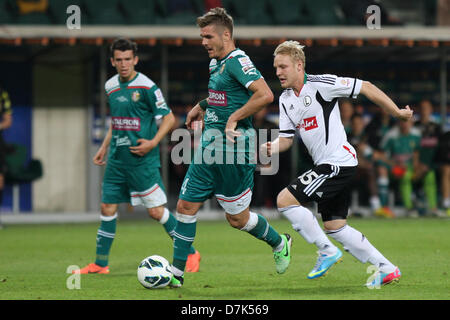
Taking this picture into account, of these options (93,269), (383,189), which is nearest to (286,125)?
(93,269)

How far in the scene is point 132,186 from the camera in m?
9.12

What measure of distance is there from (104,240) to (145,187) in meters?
0.73

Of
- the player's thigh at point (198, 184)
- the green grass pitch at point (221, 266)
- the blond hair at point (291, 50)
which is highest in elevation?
the blond hair at point (291, 50)

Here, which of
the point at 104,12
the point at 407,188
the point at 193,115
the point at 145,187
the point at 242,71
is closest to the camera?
the point at 242,71

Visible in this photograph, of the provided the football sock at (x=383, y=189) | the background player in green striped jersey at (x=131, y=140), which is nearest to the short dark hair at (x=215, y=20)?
the background player in green striped jersey at (x=131, y=140)

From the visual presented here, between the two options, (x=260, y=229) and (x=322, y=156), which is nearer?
(x=322, y=156)

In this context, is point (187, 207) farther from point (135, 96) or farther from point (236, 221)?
point (135, 96)

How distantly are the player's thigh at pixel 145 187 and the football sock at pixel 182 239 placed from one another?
67.3 inches

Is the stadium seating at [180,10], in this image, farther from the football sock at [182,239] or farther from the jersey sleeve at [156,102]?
the football sock at [182,239]

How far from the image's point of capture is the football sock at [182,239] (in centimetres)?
741

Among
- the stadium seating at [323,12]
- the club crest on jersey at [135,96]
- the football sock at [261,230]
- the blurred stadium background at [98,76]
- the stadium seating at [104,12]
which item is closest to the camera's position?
the football sock at [261,230]

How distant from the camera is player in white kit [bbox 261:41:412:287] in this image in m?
7.29

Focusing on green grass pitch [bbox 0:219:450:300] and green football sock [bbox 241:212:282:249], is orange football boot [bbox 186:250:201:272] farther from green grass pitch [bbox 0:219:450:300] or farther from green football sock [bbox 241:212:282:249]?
green football sock [bbox 241:212:282:249]
